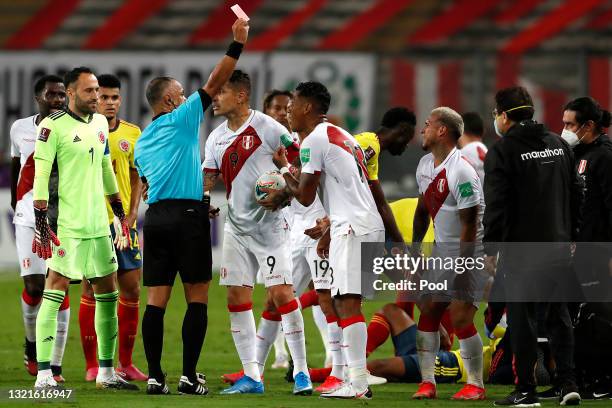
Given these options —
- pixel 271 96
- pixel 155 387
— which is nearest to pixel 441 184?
pixel 155 387

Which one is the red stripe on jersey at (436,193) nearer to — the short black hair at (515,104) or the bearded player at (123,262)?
the short black hair at (515,104)

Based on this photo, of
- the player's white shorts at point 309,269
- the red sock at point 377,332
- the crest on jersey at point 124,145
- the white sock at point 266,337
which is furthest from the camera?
the crest on jersey at point 124,145

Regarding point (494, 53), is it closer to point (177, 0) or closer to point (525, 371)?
point (177, 0)

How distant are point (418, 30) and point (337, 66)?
4.26m

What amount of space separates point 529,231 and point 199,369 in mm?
3618

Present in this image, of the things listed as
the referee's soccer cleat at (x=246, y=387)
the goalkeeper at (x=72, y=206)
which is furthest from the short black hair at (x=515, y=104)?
the goalkeeper at (x=72, y=206)

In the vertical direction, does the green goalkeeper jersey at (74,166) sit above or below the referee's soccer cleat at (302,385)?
above

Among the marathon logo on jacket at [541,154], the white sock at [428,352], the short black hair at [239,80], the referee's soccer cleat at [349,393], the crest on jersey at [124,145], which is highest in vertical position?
the short black hair at [239,80]

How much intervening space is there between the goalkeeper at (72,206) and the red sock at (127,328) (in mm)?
933

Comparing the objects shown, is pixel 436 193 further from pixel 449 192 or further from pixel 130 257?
pixel 130 257

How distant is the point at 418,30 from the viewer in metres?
25.1

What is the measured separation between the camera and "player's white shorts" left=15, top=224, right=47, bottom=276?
10.5m

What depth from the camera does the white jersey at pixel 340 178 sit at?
8648mm

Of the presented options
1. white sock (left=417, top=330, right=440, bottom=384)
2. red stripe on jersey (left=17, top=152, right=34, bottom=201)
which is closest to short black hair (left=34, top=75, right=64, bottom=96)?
red stripe on jersey (left=17, top=152, right=34, bottom=201)
